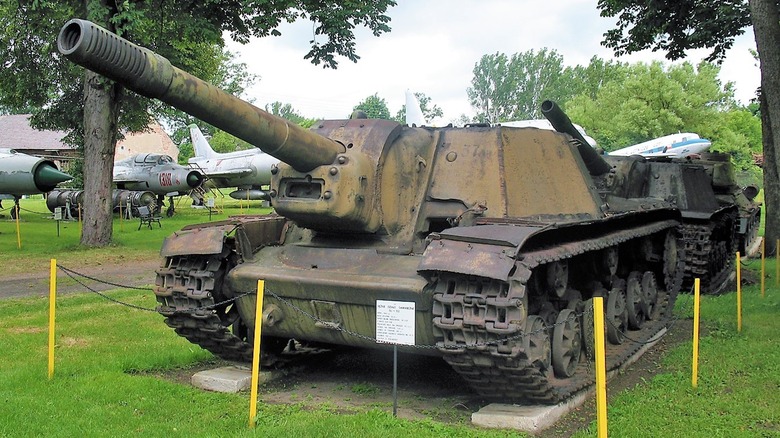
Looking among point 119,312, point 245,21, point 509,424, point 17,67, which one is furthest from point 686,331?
point 17,67

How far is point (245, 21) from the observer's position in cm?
2050

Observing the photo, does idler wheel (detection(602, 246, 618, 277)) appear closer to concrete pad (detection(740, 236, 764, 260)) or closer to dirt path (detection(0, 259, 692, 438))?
dirt path (detection(0, 259, 692, 438))

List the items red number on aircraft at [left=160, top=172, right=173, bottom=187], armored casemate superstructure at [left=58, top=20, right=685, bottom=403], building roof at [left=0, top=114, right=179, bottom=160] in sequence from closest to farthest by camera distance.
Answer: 1. armored casemate superstructure at [left=58, top=20, right=685, bottom=403]
2. red number on aircraft at [left=160, top=172, right=173, bottom=187]
3. building roof at [left=0, top=114, right=179, bottom=160]

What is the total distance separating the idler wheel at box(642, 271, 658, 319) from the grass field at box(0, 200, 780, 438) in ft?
2.39

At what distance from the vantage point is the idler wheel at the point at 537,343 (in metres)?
6.59

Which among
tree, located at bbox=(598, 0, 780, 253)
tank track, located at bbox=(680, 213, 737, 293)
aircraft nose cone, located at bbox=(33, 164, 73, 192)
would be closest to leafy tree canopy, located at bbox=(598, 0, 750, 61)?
tree, located at bbox=(598, 0, 780, 253)

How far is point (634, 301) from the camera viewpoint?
10.5m

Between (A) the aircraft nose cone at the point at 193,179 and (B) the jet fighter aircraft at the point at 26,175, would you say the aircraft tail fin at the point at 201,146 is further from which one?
(B) the jet fighter aircraft at the point at 26,175

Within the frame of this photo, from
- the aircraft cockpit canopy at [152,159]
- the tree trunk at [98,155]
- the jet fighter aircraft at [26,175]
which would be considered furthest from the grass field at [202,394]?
the aircraft cockpit canopy at [152,159]

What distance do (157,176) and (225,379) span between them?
2653cm

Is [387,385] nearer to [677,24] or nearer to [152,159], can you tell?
[677,24]

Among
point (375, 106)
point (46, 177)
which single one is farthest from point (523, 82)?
point (46, 177)

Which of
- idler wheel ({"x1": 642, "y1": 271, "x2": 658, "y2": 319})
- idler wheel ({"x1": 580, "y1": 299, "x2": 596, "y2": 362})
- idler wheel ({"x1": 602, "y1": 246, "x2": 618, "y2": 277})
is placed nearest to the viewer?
idler wheel ({"x1": 580, "y1": 299, "x2": 596, "y2": 362})

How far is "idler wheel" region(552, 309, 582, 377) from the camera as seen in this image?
762 cm
